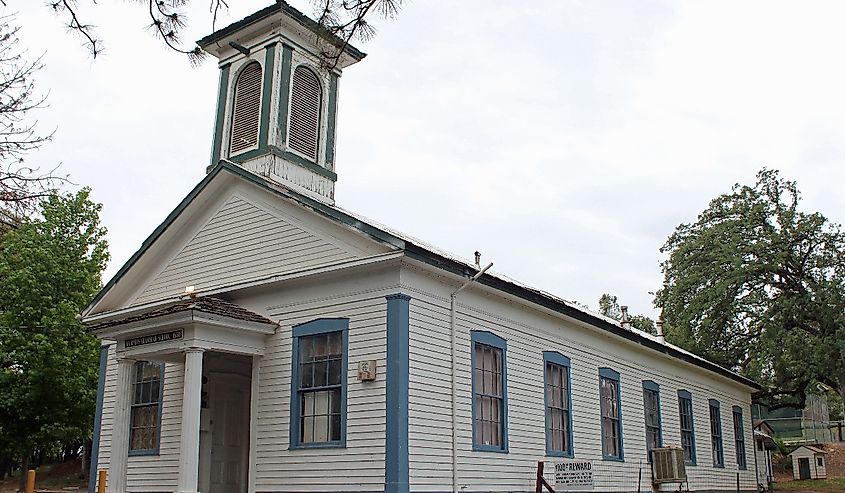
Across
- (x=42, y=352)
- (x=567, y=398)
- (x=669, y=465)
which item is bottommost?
(x=669, y=465)

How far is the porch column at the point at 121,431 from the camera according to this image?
14.8 metres

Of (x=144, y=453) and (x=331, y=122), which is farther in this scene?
(x=331, y=122)

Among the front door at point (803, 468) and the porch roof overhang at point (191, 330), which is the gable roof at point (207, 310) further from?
the front door at point (803, 468)

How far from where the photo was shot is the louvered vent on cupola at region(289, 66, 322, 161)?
18.0 m

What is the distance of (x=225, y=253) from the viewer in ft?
54.3

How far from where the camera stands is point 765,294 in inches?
1300

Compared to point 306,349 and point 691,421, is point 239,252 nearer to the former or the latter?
point 306,349

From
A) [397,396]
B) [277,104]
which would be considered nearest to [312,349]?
[397,396]

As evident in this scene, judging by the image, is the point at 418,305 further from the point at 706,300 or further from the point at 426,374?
the point at 706,300

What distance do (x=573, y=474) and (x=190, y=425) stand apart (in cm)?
724

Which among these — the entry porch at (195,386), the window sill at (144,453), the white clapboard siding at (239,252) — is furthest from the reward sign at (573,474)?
the window sill at (144,453)

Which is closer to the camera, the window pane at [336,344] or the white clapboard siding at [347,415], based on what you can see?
the white clapboard siding at [347,415]

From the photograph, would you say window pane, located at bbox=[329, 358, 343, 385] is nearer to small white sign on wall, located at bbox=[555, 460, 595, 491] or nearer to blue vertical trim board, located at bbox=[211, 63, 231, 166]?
small white sign on wall, located at bbox=[555, 460, 595, 491]

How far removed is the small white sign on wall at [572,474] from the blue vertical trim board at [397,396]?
15.3 ft
